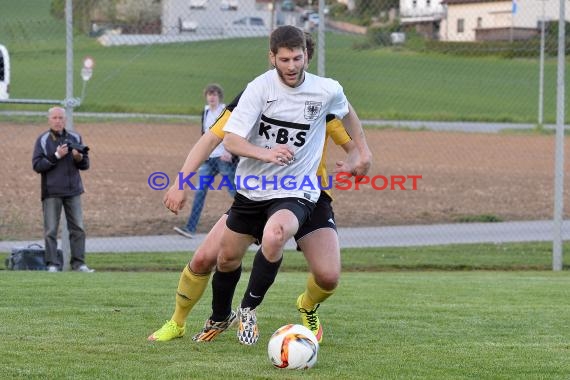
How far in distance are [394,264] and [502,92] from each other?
6.00 m

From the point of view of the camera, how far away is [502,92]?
1834 cm

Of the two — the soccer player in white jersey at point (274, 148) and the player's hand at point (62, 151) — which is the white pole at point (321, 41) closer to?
the player's hand at point (62, 151)

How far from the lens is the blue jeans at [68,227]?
12.4 metres

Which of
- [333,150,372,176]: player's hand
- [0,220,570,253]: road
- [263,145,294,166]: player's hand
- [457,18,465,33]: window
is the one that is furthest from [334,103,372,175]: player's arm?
[457,18,465,33]: window

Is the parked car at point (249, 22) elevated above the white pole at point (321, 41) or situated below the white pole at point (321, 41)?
above

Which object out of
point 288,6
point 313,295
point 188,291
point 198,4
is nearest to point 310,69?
point 288,6

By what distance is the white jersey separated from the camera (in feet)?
20.5

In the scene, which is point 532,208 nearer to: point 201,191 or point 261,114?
point 201,191

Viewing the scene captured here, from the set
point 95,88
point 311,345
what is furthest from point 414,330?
point 95,88

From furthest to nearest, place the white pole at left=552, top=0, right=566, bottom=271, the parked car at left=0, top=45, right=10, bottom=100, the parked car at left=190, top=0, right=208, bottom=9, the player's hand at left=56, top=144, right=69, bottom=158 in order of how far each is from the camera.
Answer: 1. the parked car at left=190, top=0, right=208, bottom=9
2. the parked car at left=0, top=45, right=10, bottom=100
3. the white pole at left=552, top=0, right=566, bottom=271
4. the player's hand at left=56, top=144, right=69, bottom=158

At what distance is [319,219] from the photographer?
21.7 feet

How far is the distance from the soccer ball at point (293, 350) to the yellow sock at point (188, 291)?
1.00 metres

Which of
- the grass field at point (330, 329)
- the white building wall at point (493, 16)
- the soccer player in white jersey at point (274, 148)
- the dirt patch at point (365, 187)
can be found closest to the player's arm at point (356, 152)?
the soccer player in white jersey at point (274, 148)

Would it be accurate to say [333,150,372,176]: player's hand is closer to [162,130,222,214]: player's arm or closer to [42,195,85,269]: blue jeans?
[162,130,222,214]: player's arm
